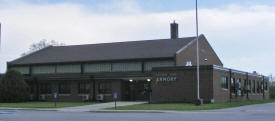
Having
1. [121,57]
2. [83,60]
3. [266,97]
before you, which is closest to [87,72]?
[83,60]

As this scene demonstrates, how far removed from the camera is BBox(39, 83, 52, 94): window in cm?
5000

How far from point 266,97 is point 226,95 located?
18.9 meters

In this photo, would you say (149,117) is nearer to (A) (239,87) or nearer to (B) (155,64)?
(B) (155,64)

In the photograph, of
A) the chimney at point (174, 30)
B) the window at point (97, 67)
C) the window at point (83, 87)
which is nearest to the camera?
the window at point (83, 87)

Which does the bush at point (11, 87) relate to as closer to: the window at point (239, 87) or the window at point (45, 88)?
the window at point (45, 88)

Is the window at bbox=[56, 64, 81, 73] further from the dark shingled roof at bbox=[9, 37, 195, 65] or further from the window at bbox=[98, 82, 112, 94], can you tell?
the window at bbox=[98, 82, 112, 94]

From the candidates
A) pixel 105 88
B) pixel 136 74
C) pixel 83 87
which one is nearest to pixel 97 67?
pixel 83 87

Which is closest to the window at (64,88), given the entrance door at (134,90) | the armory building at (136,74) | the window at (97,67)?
the armory building at (136,74)

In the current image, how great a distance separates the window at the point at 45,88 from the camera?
5000 cm

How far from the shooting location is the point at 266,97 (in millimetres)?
59188

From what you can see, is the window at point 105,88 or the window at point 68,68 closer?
the window at point 105,88

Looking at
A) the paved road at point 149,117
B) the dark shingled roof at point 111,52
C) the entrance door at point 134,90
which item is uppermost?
the dark shingled roof at point 111,52

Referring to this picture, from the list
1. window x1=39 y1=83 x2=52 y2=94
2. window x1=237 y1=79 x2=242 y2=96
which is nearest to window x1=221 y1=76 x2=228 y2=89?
window x1=237 y1=79 x2=242 y2=96

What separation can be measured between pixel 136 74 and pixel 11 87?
13.3 metres
